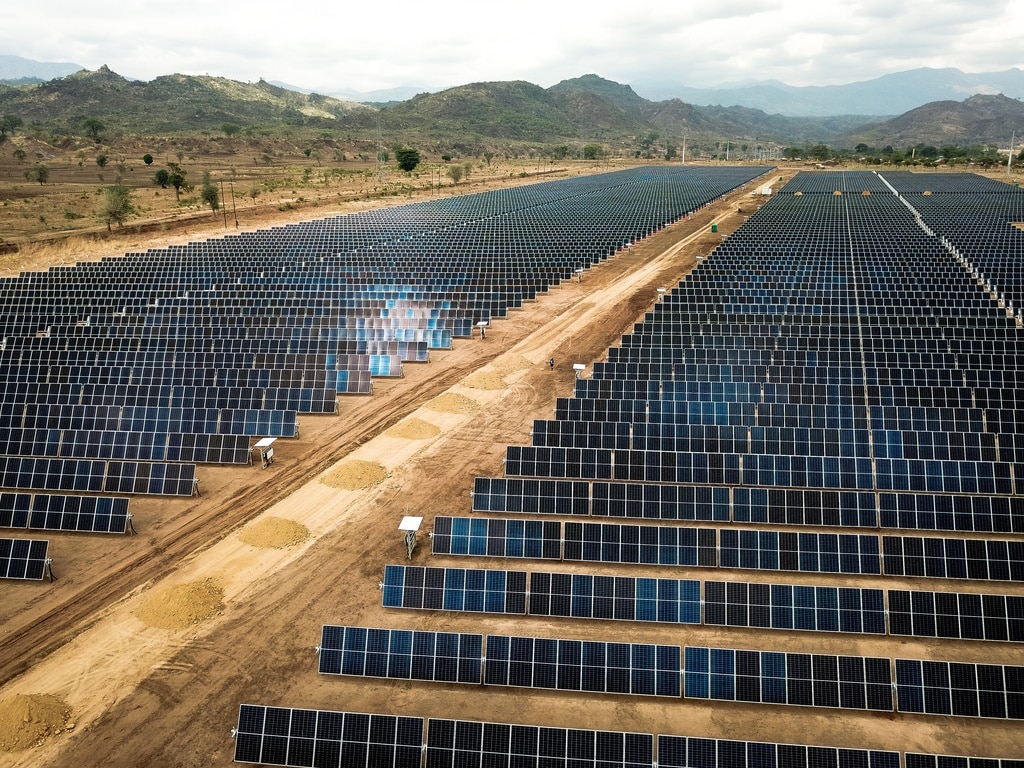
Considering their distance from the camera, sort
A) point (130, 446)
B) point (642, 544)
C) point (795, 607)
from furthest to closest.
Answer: point (130, 446)
point (642, 544)
point (795, 607)

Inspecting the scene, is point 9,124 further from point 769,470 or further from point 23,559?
point 769,470

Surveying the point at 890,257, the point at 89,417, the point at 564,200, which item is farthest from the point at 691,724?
the point at 564,200

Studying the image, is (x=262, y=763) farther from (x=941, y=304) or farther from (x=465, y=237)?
(x=465, y=237)

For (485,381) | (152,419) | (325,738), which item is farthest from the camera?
(485,381)

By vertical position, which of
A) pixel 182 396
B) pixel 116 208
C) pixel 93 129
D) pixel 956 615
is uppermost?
pixel 93 129

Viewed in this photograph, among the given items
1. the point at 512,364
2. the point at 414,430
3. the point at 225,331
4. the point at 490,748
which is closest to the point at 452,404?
the point at 414,430

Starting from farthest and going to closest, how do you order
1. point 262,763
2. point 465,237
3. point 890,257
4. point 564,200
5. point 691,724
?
point 564,200
point 465,237
point 890,257
point 691,724
point 262,763
